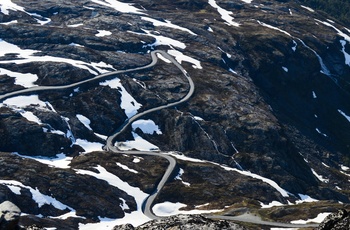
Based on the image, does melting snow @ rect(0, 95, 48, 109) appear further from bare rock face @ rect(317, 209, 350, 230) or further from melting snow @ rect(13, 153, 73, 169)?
bare rock face @ rect(317, 209, 350, 230)

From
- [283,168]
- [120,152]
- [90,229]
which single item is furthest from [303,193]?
[90,229]

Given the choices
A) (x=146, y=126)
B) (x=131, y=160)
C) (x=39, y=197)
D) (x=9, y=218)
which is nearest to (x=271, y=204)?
(x=131, y=160)

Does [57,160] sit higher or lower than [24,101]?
lower

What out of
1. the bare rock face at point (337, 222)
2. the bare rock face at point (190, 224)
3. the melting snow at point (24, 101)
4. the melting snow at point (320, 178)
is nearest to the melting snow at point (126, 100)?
the melting snow at point (24, 101)

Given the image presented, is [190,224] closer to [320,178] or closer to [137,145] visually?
[137,145]

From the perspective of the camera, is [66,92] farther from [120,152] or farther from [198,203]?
[198,203]

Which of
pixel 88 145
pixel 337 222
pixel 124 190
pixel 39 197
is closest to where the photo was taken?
pixel 337 222

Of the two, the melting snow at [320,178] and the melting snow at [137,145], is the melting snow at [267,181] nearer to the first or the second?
the melting snow at [137,145]
